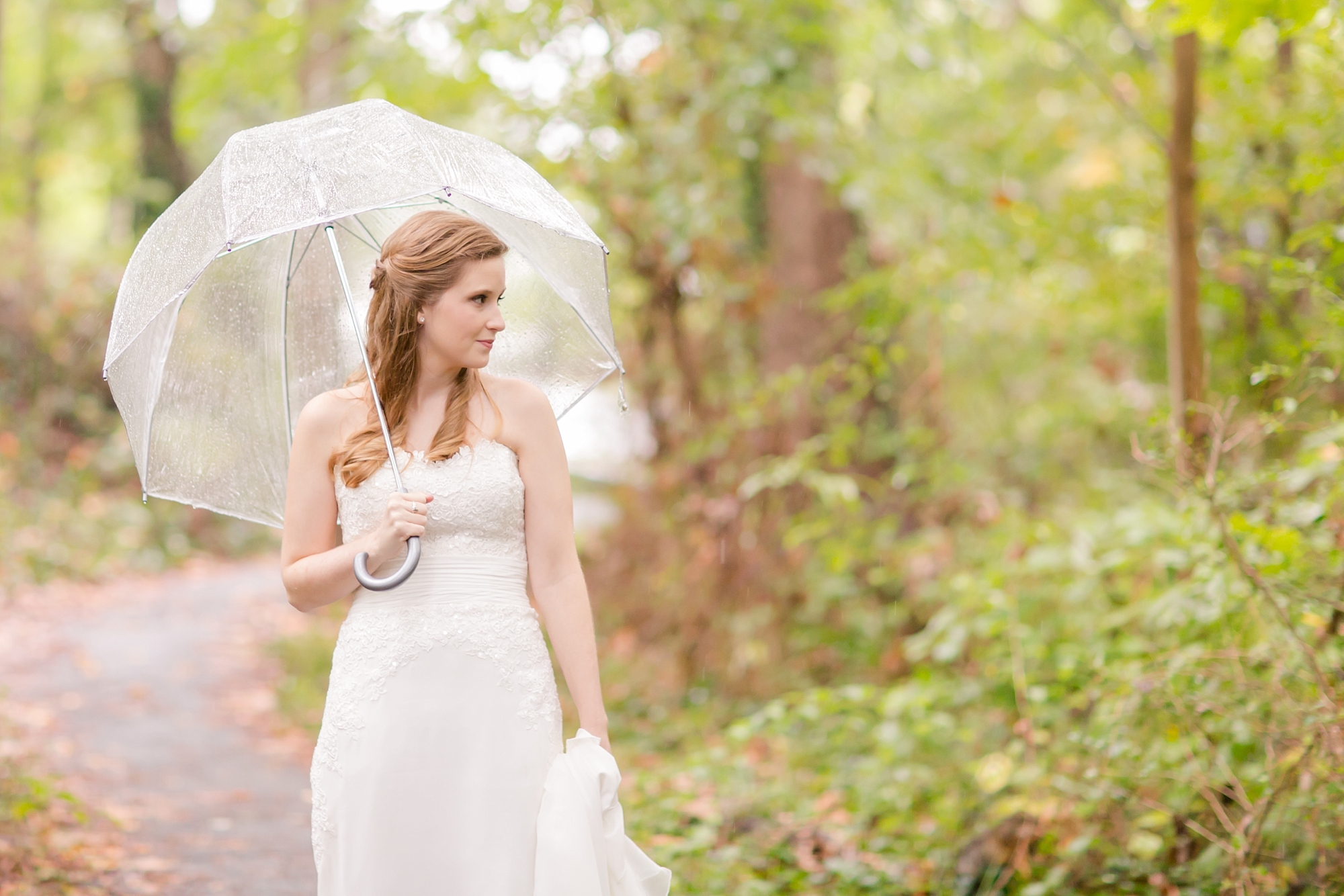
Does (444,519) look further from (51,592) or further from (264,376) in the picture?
(51,592)

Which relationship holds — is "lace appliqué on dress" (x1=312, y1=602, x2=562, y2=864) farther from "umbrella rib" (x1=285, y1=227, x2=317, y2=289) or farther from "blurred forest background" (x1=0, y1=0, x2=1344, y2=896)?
"blurred forest background" (x1=0, y1=0, x2=1344, y2=896)

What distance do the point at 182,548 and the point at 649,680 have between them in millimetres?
9020

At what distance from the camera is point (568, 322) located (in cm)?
301

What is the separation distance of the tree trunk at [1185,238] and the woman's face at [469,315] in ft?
10.0

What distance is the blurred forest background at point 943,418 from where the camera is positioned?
12.6 ft

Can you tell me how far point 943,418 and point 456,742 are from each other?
232 inches

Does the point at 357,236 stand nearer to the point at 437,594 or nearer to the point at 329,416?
the point at 329,416

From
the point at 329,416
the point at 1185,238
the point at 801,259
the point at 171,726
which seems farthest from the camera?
the point at 801,259

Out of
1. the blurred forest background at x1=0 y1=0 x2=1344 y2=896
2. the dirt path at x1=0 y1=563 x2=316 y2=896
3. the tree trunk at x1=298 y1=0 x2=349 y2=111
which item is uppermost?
the tree trunk at x1=298 y1=0 x2=349 y2=111

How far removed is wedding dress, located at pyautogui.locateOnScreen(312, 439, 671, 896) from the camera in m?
2.40

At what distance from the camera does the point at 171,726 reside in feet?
24.1

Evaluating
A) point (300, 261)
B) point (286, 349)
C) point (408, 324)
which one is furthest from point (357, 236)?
point (408, 324)

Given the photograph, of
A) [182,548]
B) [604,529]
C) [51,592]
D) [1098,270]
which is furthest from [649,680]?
[182,548]

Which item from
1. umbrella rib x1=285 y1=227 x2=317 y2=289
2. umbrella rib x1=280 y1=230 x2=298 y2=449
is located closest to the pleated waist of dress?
umbrella rib x1=280 y1=230 x2=298 y2=449
